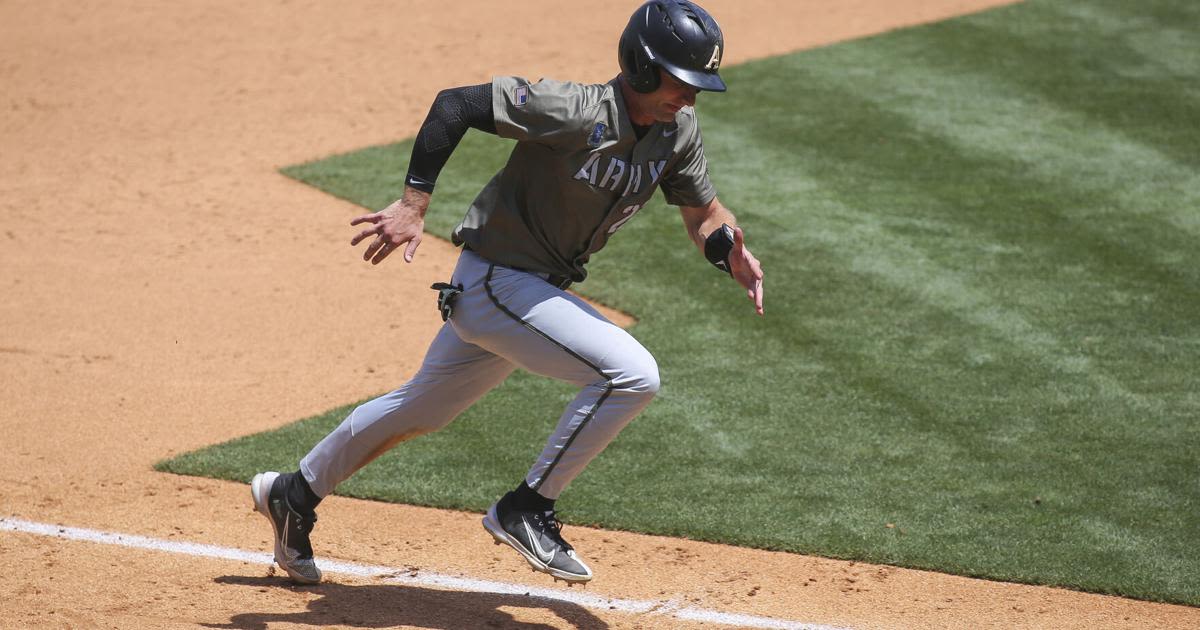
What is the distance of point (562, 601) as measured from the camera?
193 inches

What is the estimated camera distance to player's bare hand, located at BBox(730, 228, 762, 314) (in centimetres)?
460

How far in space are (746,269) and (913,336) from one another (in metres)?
3.09

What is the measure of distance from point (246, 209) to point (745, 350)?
380cm

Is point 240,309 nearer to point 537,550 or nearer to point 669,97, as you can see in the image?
point 537,550

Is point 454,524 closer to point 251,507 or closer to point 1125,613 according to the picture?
point 251,507

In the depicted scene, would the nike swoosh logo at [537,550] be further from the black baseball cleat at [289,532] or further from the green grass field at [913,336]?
the green grass field at [913,336]

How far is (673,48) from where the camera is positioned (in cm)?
426

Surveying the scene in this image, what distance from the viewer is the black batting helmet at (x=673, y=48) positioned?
4.25 metres

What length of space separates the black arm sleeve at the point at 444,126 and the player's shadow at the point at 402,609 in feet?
4.68

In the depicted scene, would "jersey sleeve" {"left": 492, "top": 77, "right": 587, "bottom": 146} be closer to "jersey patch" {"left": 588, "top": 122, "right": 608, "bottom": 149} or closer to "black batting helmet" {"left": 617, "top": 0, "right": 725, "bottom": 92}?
"jersey patch" {"left": 588, "top": 122, "right": 608, "bottom": 149}

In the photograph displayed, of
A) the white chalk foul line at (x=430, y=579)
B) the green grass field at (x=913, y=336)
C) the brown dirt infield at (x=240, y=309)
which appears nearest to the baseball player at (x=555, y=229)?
the white chalk foul line at (x=430, y=579)

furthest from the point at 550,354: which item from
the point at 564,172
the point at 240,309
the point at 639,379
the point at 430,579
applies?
the point at 240,309

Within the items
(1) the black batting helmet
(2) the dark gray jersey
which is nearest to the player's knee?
(2) the dark gray jersey

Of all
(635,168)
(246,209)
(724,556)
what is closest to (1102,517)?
(724,556)
